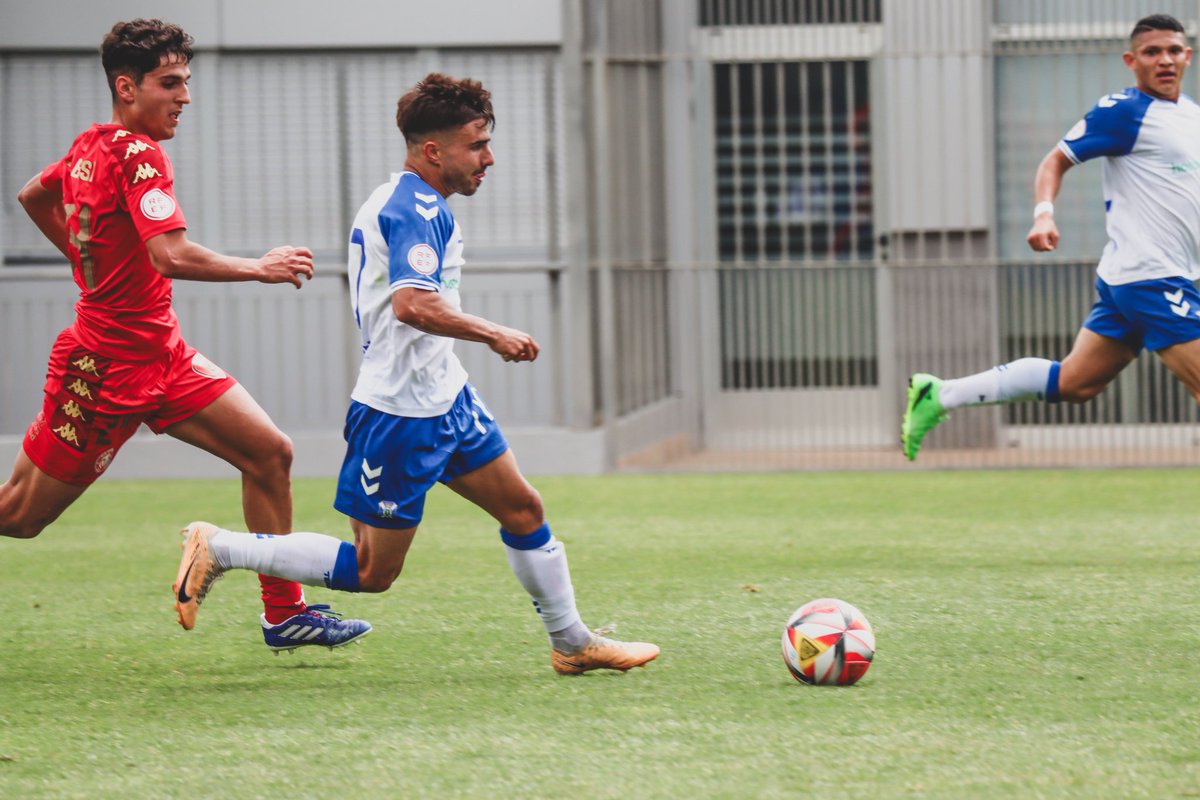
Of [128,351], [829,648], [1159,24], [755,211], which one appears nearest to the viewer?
[829,648]

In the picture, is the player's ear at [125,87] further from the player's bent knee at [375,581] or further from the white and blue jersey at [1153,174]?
the white and blue jersey at [1153,174]

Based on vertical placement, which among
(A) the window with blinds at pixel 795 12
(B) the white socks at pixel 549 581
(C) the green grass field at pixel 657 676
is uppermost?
(A) the window with blinds at pixel 795 12

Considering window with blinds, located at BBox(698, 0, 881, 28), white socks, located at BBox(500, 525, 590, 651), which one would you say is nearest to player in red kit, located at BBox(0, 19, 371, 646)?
white socks, located at BBox(500, 525, 590, 651)

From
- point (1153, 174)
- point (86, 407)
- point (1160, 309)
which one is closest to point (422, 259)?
point (86, 407)

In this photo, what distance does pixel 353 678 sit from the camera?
5086 mm

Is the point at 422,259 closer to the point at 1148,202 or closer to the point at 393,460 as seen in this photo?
the point at 393,460

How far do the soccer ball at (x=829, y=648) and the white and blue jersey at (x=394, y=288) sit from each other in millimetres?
1167

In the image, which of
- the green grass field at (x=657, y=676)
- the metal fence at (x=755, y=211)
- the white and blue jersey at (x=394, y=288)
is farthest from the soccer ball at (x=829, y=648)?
the metal fence at (x=755, y=211)

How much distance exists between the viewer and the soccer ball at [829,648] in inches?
185

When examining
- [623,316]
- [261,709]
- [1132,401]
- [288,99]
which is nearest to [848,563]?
[261,709]

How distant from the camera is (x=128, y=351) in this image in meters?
5.30

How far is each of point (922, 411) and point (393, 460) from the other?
3380 millimetres

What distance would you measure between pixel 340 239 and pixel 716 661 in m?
8.26

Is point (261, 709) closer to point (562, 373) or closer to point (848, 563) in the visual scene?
point (848, 563)
